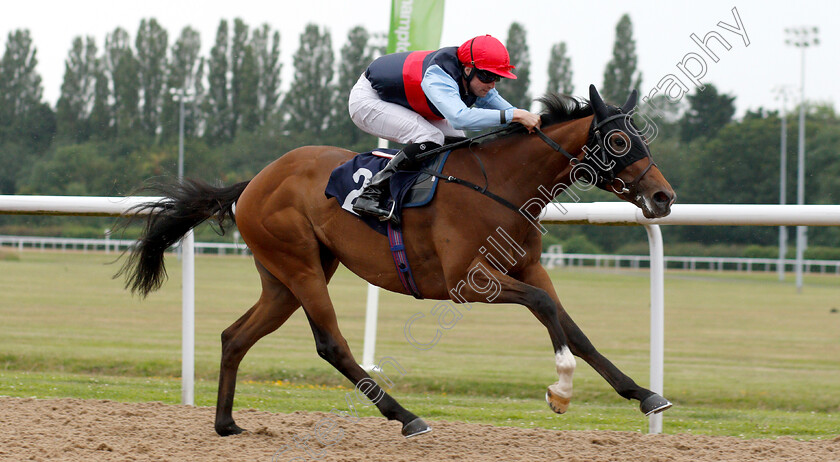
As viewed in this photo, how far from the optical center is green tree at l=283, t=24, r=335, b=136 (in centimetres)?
3078

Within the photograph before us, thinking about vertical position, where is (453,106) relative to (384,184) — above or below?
above

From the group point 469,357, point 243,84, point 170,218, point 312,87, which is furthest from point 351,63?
point 170,218

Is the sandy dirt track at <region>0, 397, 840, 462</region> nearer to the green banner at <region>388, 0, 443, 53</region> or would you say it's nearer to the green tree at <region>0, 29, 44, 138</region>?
the green banner at <region>388, 0, 443, 53</region>

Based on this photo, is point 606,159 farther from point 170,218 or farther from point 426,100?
point 170,218

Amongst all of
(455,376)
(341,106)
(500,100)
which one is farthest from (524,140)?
(341,106)

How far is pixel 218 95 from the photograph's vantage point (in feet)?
116

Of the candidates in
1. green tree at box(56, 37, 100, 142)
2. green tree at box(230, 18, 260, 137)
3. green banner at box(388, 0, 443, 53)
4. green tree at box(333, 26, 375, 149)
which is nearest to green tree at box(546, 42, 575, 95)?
green tree at box(333, 26, 375, 149)

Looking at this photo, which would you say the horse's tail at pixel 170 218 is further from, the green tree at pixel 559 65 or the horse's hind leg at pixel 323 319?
the green tree at pixel 559 65

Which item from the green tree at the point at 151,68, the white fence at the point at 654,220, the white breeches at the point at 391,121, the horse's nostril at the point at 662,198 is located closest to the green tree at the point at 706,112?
the green tree at the point at 151,68

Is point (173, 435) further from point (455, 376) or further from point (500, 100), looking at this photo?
point (455, 376)

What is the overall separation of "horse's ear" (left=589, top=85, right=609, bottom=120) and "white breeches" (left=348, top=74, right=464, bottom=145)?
2.41ft

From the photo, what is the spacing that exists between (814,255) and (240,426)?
30185mm

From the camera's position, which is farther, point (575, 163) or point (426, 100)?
point (426, 100)

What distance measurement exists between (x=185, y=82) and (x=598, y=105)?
3462 cm
